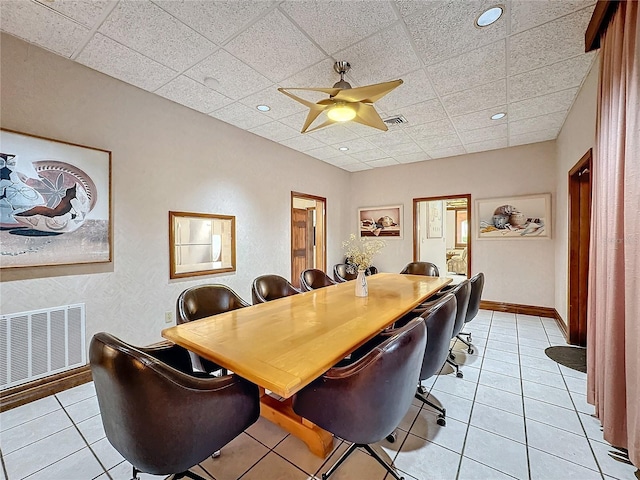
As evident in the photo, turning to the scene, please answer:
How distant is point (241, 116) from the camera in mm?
3615

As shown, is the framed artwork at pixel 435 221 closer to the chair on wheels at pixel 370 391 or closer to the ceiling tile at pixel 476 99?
the ceiling tile at pixel 476 99

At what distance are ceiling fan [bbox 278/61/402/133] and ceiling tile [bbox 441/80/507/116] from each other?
1.13 metres

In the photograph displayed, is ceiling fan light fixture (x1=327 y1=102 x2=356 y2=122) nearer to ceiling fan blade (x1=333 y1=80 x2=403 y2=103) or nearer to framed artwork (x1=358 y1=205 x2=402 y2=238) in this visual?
ceiling fan blade (x1=333 y1=80 x2=403 y2=103)

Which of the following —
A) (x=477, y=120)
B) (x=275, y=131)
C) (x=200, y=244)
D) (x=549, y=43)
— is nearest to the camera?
(x=549, y=43)

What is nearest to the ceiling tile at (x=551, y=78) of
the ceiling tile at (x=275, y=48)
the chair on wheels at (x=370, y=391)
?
the ceiling tile at (x=275, y=48)

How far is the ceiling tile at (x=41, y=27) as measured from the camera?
1903mm

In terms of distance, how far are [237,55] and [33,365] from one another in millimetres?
3023

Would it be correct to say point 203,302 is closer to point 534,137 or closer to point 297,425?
point 297,425

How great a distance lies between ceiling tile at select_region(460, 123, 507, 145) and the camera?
4.04 meters

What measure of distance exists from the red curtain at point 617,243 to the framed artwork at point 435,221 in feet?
14.5

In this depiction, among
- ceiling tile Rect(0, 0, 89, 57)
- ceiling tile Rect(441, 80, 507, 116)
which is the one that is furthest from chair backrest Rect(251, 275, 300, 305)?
ceiling tile Rect(441, 80, 507, 116)

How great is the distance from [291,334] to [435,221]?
5.90 metres

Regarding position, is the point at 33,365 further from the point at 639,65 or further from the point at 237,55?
the point at 639,65

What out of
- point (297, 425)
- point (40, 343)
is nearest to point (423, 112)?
point (297, 425)
